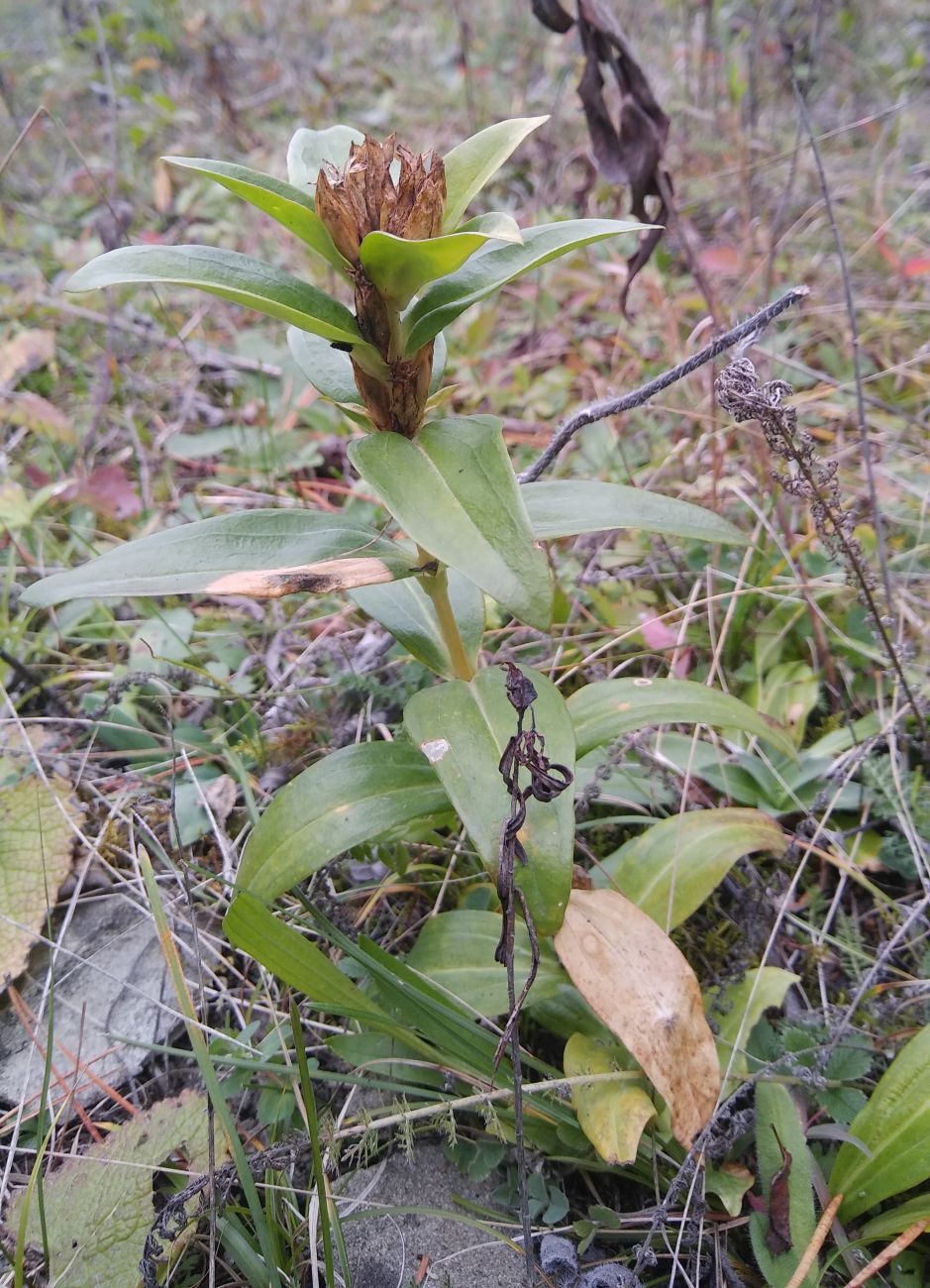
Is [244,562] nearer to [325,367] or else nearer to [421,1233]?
[325,367]

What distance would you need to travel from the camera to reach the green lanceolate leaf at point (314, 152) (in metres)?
1.41

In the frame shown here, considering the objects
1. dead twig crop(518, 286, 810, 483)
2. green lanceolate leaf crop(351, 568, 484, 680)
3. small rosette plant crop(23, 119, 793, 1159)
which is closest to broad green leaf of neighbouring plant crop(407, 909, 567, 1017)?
small rosette plant crop(23, 119, 793, 1159)

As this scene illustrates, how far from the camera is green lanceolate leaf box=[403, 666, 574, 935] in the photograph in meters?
1.20

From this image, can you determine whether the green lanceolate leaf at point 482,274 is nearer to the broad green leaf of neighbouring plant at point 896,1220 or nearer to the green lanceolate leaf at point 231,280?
the green lanceolate leaf at point 231,280

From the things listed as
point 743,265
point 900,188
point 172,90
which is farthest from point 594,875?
point 172,90

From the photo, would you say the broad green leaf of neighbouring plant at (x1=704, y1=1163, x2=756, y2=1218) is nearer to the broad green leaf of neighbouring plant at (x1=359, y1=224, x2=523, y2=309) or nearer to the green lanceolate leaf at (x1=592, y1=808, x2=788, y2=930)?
the green lanceolate leaf at (x1=592, y1=808, x2=788, y2=930)

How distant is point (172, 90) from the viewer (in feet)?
18.2

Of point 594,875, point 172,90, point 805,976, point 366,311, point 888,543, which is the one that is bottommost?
point 805,976

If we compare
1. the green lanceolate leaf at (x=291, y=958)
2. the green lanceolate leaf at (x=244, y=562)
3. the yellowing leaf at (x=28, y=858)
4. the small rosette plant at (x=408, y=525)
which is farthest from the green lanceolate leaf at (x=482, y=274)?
the yellowing leaf at (x=28, y=858)

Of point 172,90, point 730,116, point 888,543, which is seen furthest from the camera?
point 172,90

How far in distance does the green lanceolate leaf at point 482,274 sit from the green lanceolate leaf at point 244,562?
35 cm

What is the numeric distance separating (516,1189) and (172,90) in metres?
6.57

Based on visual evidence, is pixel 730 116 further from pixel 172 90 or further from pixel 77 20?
pixel 77 20

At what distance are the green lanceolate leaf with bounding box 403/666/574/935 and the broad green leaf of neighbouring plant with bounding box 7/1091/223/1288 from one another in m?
0.75
